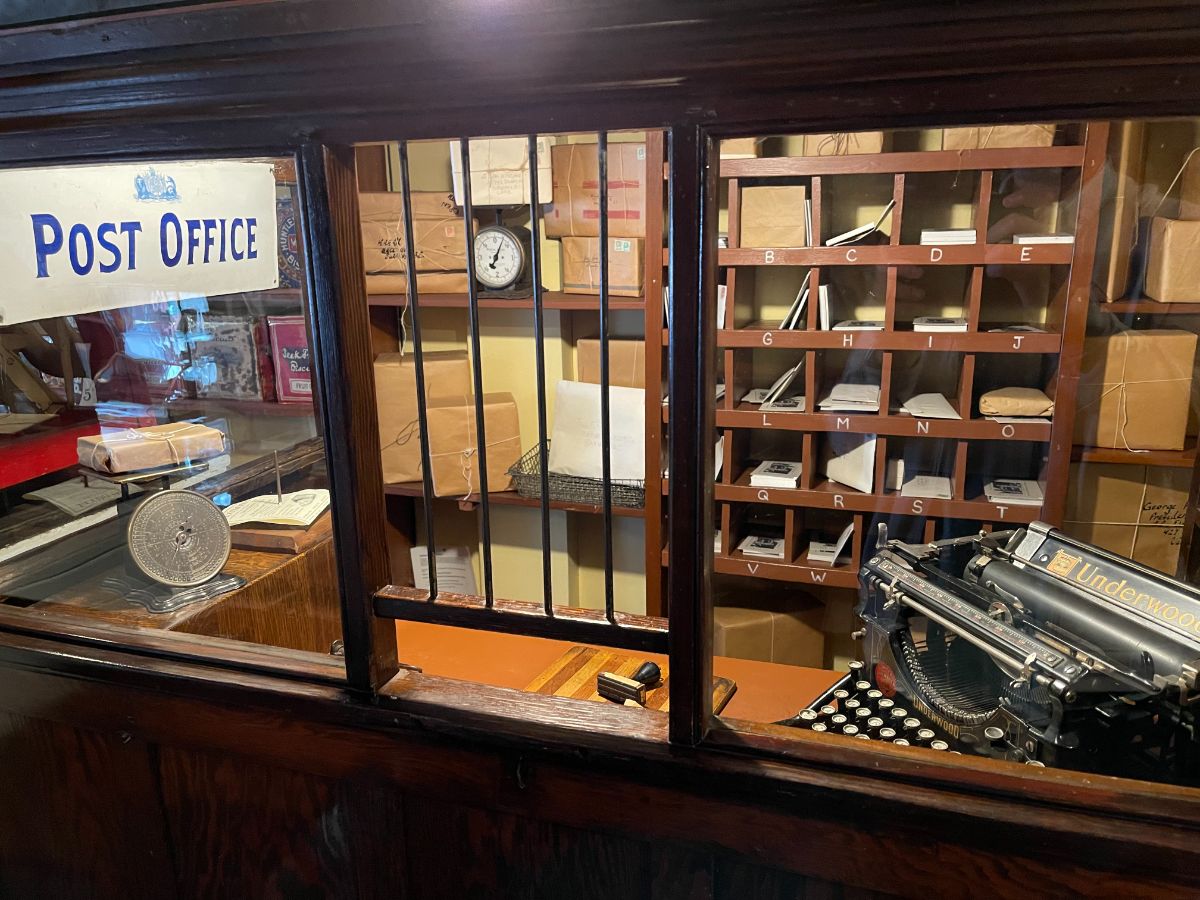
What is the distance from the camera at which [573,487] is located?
306cm

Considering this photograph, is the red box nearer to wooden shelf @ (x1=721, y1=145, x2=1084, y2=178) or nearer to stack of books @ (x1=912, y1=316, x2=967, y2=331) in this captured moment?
wooden shelf @ (x1=721, y1=145, x2=1084, y2=178)

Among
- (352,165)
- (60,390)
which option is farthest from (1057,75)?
(60,390)

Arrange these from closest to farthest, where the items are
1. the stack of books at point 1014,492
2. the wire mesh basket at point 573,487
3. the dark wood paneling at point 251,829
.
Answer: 1. the dark wood paneling at point 251,829
2. the stack of books at point 1014,492
3. the wire mesh basket at point 573,487

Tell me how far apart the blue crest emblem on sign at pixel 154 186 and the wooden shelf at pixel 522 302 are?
137cm

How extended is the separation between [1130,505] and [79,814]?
2.29 metres

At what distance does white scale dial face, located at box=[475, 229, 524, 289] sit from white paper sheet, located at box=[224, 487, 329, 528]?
4.18ft

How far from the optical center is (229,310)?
198cm

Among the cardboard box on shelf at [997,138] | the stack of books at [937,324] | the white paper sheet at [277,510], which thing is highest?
the cardboard box on shelf at [997,138]

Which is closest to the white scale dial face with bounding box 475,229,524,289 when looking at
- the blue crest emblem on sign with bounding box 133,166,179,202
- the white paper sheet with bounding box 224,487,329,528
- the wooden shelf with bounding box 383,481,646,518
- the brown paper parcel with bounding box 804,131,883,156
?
the wooden shelf with bounding box 383,481,646,518

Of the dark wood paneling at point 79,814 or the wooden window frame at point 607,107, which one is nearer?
the wooden window frame at point 607,107

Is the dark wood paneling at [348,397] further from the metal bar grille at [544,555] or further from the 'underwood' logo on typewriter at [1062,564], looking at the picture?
the 'underwood' logo on typewriter at [1062,564]

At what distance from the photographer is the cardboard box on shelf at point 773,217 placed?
2.52m

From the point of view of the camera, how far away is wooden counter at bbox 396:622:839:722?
160 cm

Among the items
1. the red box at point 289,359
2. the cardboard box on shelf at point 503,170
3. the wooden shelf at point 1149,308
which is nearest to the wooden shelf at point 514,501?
the cardboard box on shelf at point 503,170
